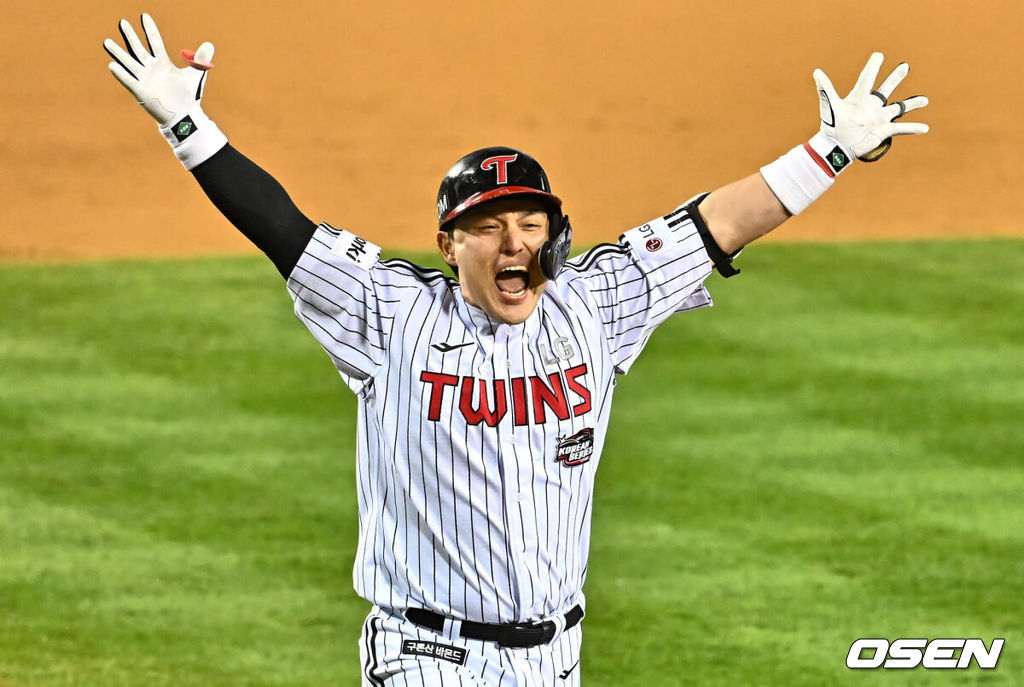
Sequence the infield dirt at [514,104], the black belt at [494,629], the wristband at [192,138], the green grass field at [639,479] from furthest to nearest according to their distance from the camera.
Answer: the infield dirt at [514,104] → the green grass field at [639,479] → the black belt at [494,629] → the wristband at [192,138]

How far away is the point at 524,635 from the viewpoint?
3.47 m

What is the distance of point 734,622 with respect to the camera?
638cm

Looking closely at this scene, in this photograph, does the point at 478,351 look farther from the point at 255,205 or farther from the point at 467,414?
the point at 255,205

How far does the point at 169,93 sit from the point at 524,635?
4.70 ft

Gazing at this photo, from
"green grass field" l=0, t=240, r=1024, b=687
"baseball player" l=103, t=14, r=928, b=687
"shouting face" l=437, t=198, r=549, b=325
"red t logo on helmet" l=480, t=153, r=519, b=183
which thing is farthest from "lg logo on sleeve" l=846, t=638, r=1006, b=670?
"red t logo on helmet" l=480, t=153, r=519, b=183

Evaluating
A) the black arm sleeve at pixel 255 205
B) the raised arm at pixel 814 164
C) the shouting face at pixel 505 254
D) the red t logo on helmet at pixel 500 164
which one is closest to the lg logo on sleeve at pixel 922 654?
the raised arm at pixel 814 164

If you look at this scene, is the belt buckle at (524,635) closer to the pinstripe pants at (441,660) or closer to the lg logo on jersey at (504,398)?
the pinstripe pants at (441,660)

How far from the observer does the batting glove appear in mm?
3246

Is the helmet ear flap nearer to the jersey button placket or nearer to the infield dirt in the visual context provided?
the jersey button placket

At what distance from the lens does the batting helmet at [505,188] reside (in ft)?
11.0

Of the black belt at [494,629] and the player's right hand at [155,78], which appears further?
the black belt at [494,629]

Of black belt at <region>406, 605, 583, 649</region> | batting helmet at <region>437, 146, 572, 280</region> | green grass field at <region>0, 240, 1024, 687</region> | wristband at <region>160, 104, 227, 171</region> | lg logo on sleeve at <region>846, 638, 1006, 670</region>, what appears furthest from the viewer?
green grass field at <region>0, 240, 1024, 687</region>

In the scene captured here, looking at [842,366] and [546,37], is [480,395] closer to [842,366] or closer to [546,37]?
[842,366]

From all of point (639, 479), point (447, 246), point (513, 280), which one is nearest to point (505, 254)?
point (513, 280)
